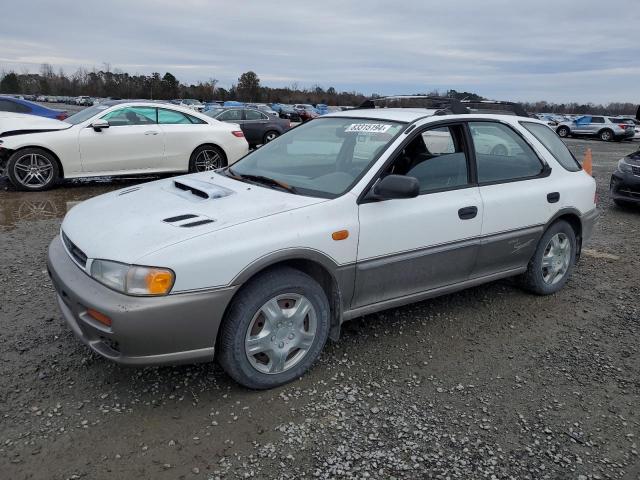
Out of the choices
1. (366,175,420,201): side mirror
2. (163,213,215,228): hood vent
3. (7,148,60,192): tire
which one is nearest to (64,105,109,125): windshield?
(7,148,60,192): tire

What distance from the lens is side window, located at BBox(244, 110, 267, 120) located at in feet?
60.6

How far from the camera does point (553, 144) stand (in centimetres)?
462

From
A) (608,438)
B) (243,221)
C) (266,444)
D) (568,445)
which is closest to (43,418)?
(266,444)

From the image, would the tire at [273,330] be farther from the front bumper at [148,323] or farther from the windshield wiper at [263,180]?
the windshield wiper at [263,180]

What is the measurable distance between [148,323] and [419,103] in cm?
298

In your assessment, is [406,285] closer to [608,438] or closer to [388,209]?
[388,209]

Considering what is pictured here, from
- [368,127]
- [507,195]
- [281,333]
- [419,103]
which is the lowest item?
[281,333]

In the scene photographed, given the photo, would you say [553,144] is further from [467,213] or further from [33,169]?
[33,169]

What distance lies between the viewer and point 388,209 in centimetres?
330

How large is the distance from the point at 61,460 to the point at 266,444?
0.96 m

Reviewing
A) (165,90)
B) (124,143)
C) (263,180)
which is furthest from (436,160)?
(165,90)

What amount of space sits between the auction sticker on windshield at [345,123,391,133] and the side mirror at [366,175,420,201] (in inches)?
25.4

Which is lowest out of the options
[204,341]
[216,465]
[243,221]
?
[216,465]

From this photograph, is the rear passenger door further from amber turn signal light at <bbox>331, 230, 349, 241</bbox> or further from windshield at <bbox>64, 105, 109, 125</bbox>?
windshield at <bbox>64, 105, 109, 125</bbox>
